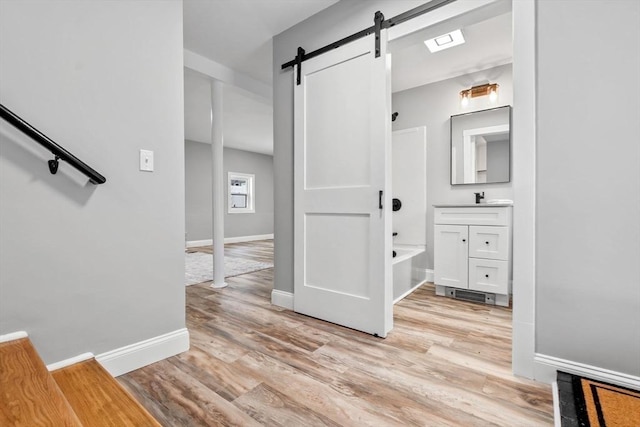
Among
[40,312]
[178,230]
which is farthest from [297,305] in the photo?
[40,312]

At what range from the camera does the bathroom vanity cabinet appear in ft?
8.98

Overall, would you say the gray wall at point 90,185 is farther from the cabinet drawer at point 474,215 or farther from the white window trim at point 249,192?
the white window trim at point 249,192

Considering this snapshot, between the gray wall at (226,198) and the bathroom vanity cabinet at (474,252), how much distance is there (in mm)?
5852

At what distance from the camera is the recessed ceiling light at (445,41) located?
2.63 meters

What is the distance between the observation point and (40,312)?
1.32 meters

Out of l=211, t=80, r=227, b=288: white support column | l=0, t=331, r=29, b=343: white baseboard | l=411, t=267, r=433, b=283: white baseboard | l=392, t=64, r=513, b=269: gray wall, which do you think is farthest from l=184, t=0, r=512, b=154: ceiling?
l=0, t=331, r=29, b=343: white baseboard

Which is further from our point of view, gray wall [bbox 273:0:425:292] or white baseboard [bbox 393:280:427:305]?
white baseboard [bbox 393:280:427:305]

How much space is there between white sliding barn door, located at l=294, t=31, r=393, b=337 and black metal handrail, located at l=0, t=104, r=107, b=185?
1430 millimetres

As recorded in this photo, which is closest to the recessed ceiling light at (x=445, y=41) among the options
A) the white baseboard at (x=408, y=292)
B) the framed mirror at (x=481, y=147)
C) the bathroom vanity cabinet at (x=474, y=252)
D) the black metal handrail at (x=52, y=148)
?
the framed mirror at (x=481, y=147)

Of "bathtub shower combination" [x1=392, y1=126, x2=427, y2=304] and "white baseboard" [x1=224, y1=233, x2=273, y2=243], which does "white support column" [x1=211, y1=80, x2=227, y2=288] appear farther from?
"white baseboard" [x1=224, y1=233, x2=273, y2=243]

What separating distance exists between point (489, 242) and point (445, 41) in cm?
191

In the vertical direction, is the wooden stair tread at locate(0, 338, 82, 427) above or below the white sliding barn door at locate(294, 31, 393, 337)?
below

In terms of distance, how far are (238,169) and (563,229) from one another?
7.56 m

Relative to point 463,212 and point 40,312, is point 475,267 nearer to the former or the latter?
point 463,212
